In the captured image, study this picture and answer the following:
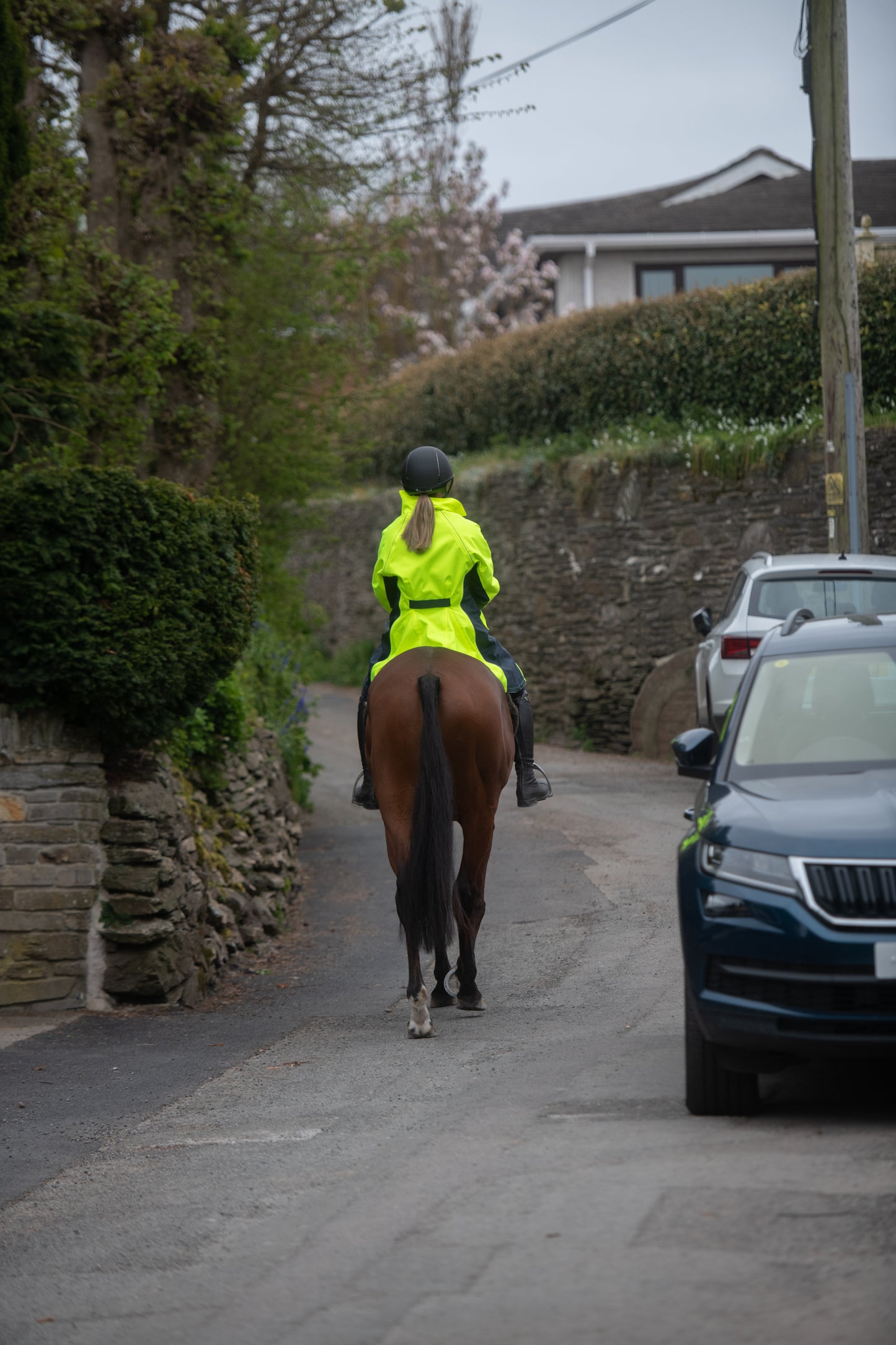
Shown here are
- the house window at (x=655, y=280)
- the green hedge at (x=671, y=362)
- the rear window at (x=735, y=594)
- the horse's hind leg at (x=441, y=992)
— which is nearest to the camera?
the horse's hind leg at (x=441, y=992)

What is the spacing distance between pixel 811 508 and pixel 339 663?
12.7m

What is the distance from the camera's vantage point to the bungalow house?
3188 centimetres

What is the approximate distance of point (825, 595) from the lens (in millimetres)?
12688

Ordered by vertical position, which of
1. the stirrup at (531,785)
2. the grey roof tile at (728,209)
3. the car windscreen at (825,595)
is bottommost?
the stirrup at (531,785)

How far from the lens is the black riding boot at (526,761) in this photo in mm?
8094

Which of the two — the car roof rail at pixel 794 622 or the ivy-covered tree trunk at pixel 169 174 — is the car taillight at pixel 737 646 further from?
the car roof rail at pixel 794 622

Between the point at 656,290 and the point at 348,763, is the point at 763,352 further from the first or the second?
the point at 656,290

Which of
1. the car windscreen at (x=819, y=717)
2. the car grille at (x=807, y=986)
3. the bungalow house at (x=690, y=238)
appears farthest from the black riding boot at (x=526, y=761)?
the bungalow house at (x=690, y=238)

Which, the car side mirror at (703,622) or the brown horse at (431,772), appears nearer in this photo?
the brown horse at (431,772)

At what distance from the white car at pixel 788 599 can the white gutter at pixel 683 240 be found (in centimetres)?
1983

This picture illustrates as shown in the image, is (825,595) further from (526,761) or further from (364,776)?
(364,776)

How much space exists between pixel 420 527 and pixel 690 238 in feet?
85.9

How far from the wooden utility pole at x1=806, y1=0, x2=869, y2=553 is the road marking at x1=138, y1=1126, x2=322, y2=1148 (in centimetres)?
999

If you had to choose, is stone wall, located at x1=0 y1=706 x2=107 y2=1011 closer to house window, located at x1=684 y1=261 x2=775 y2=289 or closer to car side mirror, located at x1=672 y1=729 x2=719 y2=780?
car side mirror, located at x1=672 y1=729 x2=719 y2=780
